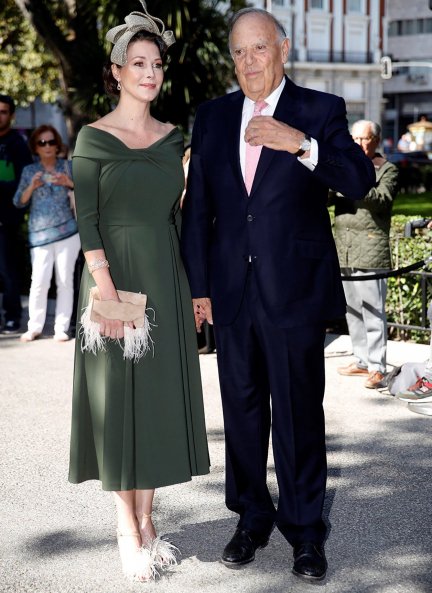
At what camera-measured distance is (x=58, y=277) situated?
30.6ft

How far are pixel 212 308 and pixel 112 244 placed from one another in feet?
1.71

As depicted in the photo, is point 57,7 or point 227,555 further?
point 57,7

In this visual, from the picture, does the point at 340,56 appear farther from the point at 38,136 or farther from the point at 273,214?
the point at 273,214

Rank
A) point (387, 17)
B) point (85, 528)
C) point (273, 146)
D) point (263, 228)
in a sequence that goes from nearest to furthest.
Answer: point (273, 146)
point (263, 228)
point (85, 528)
point (387, 17)

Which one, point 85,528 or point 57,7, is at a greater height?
point 57,7

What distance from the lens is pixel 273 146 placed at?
350 centimetres

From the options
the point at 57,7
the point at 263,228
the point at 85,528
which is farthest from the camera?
the point at 57,7

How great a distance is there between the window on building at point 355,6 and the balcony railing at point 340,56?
3211mm

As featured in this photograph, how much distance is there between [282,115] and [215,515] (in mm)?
1982

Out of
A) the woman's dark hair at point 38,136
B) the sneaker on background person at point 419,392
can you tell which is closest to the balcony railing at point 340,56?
the woman's dark hair at point 38,136

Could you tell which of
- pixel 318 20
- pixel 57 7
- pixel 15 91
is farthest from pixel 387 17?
pixel 57 7

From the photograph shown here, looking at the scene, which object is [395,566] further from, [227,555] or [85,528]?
[85,528]

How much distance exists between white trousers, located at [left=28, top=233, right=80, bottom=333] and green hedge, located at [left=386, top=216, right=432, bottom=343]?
3.14 meters

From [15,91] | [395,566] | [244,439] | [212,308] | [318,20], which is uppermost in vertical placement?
[318,20]
